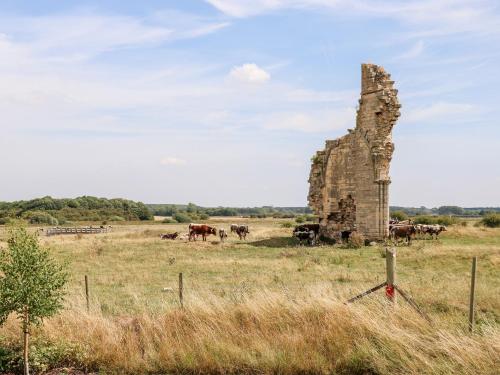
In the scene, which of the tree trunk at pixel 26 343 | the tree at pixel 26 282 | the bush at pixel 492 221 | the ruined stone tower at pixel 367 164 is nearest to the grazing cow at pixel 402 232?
the ruined stone tower at pixel 367 164

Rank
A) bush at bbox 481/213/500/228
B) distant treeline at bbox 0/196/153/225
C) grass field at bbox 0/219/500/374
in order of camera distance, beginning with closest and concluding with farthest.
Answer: grass field at bbox 0/219/500/374, bush at bbox 481/213/500/228, distant treeline at bbox 0/196/153/225

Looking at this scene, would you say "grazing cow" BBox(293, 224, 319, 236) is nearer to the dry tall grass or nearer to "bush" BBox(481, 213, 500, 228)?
"bush" BBox(481, 213, 500, 228)

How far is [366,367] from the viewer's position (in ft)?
26.8

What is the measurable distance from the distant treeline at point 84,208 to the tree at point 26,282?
74.8 metres

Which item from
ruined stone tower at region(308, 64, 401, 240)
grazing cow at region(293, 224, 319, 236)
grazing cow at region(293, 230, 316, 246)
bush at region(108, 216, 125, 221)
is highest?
ruined stone tower at region(308, 64, 401, 240)

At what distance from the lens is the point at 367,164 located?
2978 cm

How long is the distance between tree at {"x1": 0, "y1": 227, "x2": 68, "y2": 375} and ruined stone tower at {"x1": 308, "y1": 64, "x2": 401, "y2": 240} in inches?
900

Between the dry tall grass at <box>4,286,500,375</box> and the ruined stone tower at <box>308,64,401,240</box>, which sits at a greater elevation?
the ruined stone tower at <box>308,64,401,240</box>

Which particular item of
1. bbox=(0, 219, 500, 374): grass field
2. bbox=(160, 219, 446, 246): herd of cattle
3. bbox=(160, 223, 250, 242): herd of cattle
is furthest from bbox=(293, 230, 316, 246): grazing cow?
bbox=(0, 219, 500, 374): grass field

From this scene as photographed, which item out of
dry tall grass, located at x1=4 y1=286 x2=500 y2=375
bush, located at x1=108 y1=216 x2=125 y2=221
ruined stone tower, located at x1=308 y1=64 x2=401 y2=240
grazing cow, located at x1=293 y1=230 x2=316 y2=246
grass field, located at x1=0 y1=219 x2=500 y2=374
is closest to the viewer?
dry tall grass, located at x1=4 y1=286 x2=500 y2=375

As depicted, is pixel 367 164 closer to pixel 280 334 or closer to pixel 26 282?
pixel 280 334

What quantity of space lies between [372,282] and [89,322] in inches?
320

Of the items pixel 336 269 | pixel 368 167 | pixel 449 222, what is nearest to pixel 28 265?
pixel 336 269

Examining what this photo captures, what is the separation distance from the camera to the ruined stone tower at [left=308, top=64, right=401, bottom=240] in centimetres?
2922
